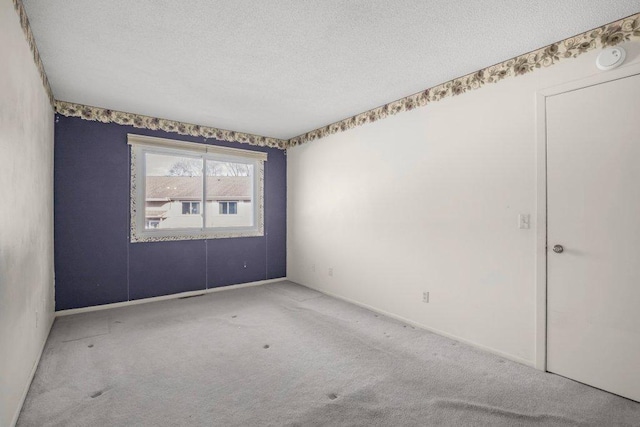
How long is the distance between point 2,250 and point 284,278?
411cm

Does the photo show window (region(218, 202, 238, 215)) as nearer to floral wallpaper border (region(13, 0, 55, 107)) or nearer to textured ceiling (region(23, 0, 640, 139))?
textured ceiling (region(23, 0, 640, 139))

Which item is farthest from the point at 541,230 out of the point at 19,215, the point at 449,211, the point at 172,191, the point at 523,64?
the point at 172,191

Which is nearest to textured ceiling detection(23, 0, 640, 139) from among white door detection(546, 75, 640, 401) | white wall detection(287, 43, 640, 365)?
white wall detection(287, 43, 640, 365)

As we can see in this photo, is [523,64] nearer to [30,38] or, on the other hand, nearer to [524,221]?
[524,221]

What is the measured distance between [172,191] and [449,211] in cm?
355

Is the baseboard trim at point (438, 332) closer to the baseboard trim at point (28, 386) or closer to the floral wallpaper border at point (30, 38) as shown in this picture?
the baseboard trim at point (28, 386)

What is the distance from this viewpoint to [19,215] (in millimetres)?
1973

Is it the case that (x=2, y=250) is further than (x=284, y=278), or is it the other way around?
(x=284, y=278)

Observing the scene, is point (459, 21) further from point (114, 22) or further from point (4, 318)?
point (4, 318)

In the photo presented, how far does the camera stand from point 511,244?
2.61 meters

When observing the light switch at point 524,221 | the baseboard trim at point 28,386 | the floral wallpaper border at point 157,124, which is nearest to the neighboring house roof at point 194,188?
the floral wallpaper border at point 157,124

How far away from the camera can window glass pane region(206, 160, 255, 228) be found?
4.75m

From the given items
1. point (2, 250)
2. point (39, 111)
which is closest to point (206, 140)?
point (39, 111)

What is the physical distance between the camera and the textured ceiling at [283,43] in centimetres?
194
